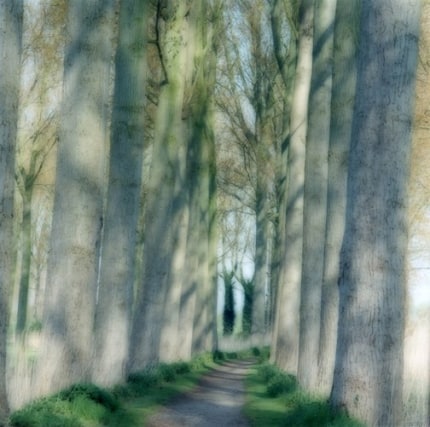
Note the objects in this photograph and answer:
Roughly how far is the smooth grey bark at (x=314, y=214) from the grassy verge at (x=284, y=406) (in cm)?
75

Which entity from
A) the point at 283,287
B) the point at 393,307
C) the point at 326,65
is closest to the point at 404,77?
the point at 393,307

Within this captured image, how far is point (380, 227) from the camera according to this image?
8.64m

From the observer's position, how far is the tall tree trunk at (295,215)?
61.6ft

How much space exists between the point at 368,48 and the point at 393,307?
2487mm

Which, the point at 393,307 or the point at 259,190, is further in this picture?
the point at 259,190

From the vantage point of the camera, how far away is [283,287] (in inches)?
767

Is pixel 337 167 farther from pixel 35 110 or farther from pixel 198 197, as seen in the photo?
pixel 35 110

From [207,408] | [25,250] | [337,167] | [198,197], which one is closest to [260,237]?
[198,197]

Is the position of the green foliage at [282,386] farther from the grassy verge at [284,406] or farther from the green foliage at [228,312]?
the green foliage at [228,312]

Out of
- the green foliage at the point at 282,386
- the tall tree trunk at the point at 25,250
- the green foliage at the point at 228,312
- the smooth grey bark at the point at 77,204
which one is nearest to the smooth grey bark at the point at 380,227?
the smooth grey bark at the point at 77,204

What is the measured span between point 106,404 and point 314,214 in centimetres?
549

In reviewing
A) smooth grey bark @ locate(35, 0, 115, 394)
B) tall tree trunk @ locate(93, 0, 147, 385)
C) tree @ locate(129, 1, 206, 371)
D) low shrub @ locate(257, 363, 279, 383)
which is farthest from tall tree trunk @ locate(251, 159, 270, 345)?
smooth grey bark @ locate(35, 0, 115, 394)

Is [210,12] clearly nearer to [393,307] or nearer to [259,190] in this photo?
[259,190]

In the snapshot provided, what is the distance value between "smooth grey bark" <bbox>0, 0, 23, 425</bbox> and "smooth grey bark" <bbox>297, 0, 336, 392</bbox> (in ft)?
23.7
